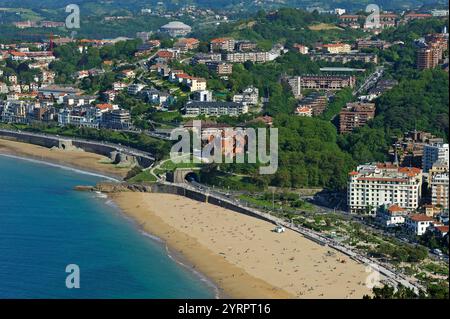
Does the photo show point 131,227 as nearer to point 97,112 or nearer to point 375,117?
point 375,117

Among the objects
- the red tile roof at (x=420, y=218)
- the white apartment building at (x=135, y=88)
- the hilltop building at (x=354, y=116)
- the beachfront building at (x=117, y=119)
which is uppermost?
the white apartment building at (x=135, y=88)

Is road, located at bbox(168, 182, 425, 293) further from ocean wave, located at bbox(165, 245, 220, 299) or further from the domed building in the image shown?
the domed building

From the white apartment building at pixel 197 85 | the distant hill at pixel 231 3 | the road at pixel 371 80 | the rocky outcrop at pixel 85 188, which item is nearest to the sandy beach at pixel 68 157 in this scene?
the rocky outcrop at pixel 85 188

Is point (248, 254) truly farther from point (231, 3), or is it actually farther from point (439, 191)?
point (231, 3)

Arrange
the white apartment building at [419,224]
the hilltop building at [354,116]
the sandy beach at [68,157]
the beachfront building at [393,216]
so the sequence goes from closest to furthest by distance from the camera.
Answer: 1. the white apartment building at [419,224]
2. the beachfront building at [393,216]
3. the sandy beach at [68,157]
4. the hilltop building at [354,116]

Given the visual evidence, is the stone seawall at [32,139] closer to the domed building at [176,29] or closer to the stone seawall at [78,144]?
the stone seawall at [78,144]
